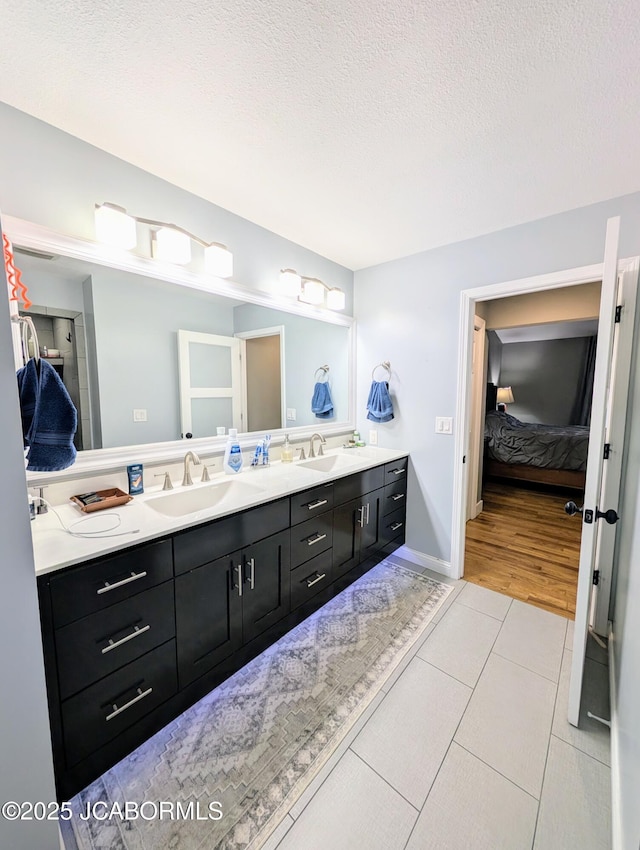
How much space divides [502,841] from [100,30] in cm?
278

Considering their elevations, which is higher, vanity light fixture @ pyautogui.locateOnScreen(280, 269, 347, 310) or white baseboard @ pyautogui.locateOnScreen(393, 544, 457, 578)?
vanity light fixture @ pyautogui.locateOnScreen(280, 269, 347, 310)

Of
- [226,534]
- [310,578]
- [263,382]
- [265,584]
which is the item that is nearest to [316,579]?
[310,578]

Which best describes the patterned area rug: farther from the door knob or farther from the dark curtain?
the dark curtain

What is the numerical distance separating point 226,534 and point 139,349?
1.04 meters

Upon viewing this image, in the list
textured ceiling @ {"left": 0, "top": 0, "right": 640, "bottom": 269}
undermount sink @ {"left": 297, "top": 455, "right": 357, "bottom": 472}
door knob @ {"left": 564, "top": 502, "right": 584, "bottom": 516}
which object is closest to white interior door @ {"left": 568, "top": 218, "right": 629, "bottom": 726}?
door knob @ {"left": 564, "top": 502, "right": 584, "bottom": 516}

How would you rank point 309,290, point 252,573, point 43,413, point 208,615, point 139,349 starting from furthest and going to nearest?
point 309,290 < point 139,349 < point 252,573 < point 208,615 < point 43,413

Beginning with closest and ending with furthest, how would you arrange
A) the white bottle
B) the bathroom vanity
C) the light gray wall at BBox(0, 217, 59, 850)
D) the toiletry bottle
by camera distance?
the light gray wall at BBox(0, 217, 59, 850) < the bathroom vanity < the white bottle < the toiletry bottle

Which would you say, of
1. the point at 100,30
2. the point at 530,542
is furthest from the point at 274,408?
the point at 530,542

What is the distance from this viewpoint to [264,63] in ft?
3.58

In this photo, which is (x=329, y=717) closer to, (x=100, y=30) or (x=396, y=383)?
(x=396, y=383)

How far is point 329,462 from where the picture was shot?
8.41ft

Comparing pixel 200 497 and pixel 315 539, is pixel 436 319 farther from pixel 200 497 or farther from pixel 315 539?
pixel 200 497

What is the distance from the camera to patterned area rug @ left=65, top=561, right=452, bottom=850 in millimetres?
1070

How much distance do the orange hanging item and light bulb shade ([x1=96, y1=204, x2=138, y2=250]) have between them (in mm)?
341
